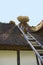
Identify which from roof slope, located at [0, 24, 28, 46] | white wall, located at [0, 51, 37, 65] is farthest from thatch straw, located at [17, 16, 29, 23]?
white wall, located at [0, 51, 37, 65]

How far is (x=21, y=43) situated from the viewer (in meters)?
4.74

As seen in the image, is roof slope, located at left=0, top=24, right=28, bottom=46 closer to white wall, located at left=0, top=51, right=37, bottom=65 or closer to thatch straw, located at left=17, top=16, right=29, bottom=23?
white wall, located at left=0, top=51, right=37, bottom=65

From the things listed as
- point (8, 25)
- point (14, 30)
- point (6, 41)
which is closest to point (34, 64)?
point (6, 41)

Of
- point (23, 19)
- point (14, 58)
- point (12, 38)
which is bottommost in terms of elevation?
point (14, 58)

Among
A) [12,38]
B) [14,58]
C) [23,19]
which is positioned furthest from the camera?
[23,19]

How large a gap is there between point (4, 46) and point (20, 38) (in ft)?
2.66

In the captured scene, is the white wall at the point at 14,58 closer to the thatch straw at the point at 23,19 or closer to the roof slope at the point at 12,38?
the roof slope at the point at 12,38

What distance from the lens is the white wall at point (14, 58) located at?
15.0 ft

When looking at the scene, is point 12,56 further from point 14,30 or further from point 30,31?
point 30,31

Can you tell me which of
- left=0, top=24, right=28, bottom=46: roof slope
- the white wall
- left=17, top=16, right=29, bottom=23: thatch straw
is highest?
left=17, top=16, right=29, bottom=23: thatch straw

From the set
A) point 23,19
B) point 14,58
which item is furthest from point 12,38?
point 23,19

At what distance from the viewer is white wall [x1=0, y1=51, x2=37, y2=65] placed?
4582mm

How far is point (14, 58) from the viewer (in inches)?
184

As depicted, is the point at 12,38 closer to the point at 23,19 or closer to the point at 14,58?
the point at 14,58
